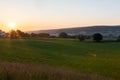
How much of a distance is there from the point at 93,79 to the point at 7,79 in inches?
97.1

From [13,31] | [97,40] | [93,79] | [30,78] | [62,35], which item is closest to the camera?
[30,78]

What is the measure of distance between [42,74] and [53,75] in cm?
32

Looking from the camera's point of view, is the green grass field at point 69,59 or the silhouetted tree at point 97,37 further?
the silhouetted tree at point 97,37

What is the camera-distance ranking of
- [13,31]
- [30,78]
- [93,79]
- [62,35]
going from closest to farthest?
[30,78] < [93,79] < [13,31] < [62,35]

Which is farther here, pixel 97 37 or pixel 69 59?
pixel 97 37

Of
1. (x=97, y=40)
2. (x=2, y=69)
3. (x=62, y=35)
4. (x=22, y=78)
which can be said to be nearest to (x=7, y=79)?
(x=22, y=78)

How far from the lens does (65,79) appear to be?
25.8ft

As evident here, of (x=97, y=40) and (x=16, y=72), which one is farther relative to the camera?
(x=97, y=40)

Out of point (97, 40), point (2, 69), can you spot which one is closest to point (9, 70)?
point (2, 69)

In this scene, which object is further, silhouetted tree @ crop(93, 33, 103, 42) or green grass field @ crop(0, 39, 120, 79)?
silhouetted tree @ crop(93, 33, 103, 42)

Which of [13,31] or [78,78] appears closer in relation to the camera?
[78,78]

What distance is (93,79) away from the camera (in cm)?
834

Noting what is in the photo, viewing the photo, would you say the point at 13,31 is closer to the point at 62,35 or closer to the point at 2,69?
the point at 62,35

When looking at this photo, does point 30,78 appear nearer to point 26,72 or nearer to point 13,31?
point 26,72
